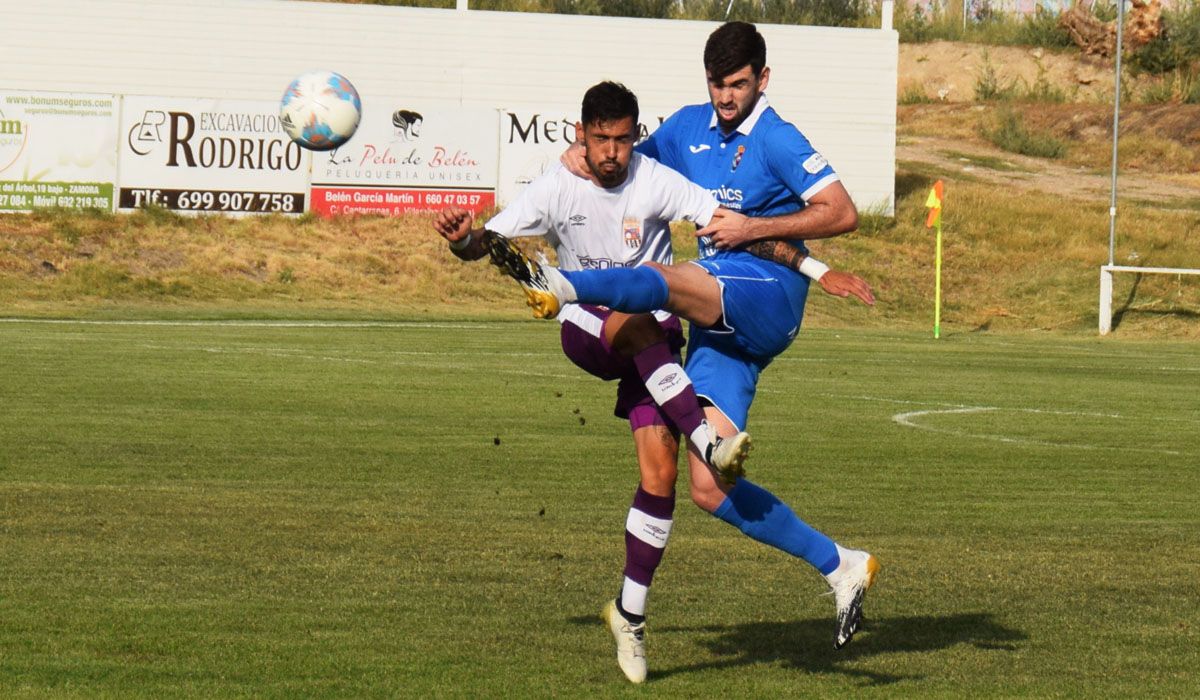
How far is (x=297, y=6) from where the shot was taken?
42219 mm

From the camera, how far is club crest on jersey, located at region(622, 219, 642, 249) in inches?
301

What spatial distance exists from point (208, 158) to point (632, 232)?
32.1 meters

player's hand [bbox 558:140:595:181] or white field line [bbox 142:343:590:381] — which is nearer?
player's hand [bbox 558:140:595:181]

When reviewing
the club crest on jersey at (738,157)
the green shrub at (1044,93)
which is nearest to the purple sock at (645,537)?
the club crest on jersey at (738,157)

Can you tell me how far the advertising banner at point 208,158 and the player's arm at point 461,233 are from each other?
103 feet

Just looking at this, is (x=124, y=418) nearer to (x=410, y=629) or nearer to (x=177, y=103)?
(x=410, y=629)

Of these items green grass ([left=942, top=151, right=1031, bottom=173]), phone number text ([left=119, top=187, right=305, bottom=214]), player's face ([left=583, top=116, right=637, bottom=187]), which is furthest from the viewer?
green grass ([left=942, top=151, right=1031, bottom=173])

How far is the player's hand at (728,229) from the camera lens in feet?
25.0

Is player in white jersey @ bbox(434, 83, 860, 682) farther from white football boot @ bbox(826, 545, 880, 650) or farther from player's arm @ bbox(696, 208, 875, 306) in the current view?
white football boot @ bbox(826, 545, 880, 650)

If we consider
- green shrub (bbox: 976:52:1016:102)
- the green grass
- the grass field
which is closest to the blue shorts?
the grass field

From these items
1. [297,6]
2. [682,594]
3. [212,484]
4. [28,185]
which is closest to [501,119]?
[297,6]

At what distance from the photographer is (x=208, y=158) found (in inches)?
1518

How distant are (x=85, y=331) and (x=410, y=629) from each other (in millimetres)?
19727

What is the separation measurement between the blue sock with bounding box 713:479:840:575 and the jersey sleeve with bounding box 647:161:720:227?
3.60 ft
